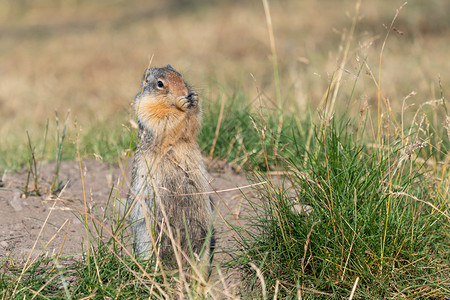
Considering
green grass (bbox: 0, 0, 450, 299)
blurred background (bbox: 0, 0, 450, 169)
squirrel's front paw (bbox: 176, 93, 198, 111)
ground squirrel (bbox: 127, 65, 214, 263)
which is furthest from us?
blurred background (bbox: 0, 0, 450, 169)

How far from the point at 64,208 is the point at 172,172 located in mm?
721

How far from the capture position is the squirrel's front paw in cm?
324

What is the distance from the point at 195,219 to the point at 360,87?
504 centimetres

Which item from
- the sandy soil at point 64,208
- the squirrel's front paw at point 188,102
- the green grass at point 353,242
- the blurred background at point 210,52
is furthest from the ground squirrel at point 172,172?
the blurred background at point 210,52

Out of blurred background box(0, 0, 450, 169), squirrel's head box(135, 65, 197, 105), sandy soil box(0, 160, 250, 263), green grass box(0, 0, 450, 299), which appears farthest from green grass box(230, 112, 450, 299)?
blurred background box(0, 0, 450, 169)

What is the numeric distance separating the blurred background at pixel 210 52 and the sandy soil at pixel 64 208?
1502 mm

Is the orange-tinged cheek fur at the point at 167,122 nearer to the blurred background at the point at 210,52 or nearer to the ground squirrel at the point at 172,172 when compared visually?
the ground squirrel at the point at 172,172

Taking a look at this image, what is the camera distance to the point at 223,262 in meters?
3.14

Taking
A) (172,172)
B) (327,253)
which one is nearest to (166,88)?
(172,172)

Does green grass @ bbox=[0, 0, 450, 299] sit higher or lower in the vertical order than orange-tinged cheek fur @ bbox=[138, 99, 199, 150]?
lower

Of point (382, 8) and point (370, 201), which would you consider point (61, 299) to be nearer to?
point (370, 201)

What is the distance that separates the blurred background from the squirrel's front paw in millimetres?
2944

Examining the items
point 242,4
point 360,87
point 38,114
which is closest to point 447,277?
point 360,87

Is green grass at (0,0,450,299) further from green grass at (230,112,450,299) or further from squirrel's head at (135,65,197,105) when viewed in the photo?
squirrel's head at (135,65,197,105)
